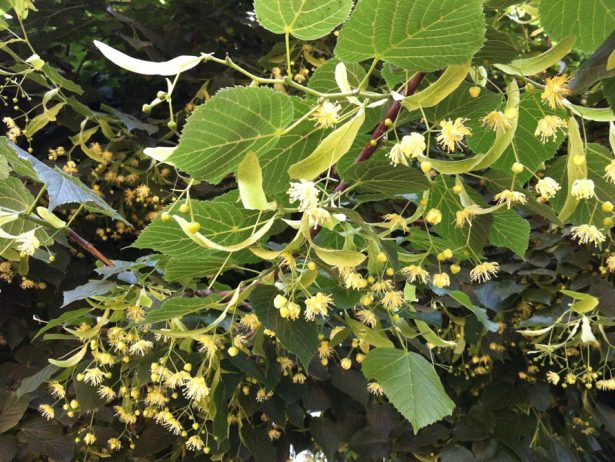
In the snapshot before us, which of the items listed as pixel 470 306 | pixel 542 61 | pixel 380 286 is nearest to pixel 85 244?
pixel 380 286

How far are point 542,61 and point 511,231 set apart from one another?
213mm

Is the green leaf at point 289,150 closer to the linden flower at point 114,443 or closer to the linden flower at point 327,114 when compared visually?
the linden flower at point 327,114

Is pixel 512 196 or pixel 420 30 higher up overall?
pixel 420 30

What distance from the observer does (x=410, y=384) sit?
701 mm

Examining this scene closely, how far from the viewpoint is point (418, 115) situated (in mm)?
494

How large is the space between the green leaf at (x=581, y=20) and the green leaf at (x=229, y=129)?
211 millimetres

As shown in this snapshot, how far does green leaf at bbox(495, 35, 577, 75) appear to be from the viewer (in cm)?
41

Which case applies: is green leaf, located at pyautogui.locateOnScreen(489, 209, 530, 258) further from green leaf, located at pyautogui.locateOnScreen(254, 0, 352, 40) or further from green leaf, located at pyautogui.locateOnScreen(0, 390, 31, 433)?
green leaf, located at pyautogui.locateOnScreen(0, 390, 31, 433)

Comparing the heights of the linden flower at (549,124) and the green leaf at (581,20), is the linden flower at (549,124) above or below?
below

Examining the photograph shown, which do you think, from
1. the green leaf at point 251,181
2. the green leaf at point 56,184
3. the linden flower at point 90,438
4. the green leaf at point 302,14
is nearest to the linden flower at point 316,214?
the green leaf at point 251,181

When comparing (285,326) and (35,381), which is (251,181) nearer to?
(285,326)

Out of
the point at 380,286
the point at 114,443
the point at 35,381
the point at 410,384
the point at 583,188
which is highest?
the point at 583,188

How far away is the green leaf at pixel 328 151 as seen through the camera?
0.37 metres

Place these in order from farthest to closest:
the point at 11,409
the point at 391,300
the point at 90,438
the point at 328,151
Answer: the point at 11,409 < the point at 90,438 < the point at 391,300 < the point at 328,151
